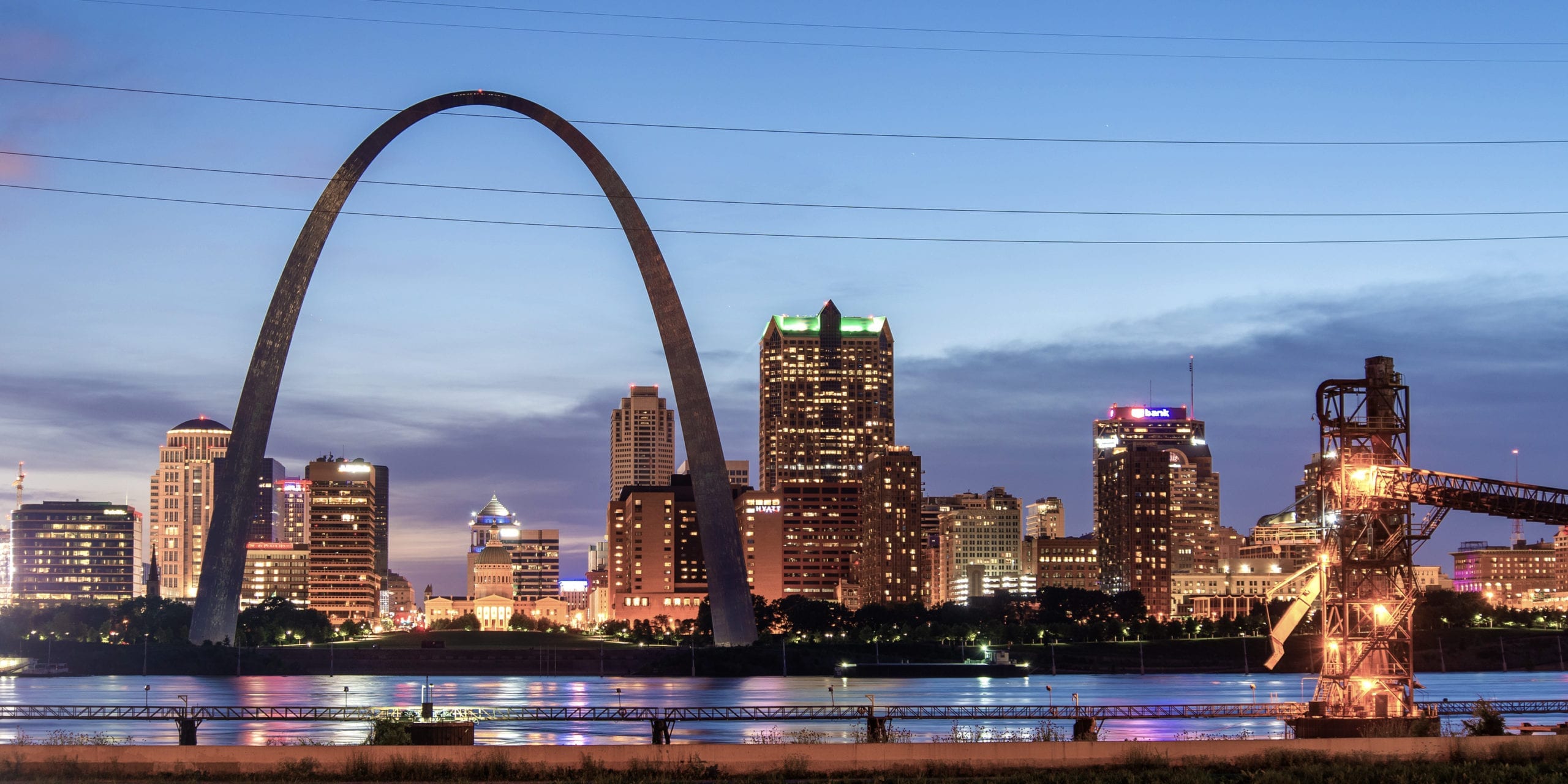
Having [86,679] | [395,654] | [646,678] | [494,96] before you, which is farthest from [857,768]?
[395,654]

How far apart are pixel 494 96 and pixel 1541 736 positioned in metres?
59.0

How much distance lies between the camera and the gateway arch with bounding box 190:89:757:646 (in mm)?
80562

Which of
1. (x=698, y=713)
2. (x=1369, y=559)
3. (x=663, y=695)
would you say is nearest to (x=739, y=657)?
(x=663, y=695)

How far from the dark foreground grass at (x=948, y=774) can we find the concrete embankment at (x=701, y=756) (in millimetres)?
58

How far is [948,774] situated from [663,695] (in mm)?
67956

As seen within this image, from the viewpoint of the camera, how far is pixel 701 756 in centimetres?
3055

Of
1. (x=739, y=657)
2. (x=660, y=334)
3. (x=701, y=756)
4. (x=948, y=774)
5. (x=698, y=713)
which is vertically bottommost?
(x=739, y=657)

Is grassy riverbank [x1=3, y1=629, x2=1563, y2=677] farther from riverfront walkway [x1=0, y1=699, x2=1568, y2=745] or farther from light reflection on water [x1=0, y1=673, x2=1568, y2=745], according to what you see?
riverfront walkway [x1=0, y1=699, x2=1568, y2=745]

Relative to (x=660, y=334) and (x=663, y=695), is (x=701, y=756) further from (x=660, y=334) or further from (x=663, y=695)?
(x=663, y=695)

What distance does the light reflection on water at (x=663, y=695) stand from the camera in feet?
186

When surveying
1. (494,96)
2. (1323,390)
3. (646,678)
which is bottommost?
(646,678)

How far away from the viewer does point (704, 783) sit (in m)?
28.4

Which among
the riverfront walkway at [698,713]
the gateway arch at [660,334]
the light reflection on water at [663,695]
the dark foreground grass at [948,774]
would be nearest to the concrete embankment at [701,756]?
the dark foreground grass at [948,774]

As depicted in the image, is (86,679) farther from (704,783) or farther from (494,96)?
(704,783)
